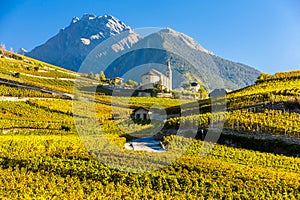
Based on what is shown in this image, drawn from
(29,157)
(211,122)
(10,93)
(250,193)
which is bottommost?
(250,193)

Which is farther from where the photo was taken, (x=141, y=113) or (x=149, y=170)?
(x=141, y=113)

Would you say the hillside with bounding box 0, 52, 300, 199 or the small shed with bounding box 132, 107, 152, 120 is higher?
the small shed with bounding box 132, 107, 152, 120

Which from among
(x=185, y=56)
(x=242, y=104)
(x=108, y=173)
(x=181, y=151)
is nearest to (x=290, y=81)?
(x=242, y=104)

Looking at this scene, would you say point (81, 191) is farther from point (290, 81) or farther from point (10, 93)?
point (290, 81)

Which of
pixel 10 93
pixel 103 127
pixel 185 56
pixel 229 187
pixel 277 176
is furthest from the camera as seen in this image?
pixel 185 56

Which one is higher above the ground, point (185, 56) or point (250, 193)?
point (185, 56)

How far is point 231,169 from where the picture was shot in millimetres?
14234

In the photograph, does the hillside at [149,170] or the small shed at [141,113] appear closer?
the hillside at [149,170]

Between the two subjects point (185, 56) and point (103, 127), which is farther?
point (185, 56)

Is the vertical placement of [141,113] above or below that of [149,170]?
above

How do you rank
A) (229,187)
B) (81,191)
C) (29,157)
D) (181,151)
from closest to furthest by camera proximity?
(81,191) < (229,187) < (29,157) < (181,151)

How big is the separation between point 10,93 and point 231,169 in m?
24.8

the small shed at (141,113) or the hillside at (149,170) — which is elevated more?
the small shed at (141,113)

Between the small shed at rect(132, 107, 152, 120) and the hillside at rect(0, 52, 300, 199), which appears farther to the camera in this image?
the small shed at rect(132, 107, 152, 120)
